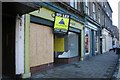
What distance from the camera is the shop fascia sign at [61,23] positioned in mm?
16641

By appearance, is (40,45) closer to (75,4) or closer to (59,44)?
(59,44)

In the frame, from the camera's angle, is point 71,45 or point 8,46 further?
point 71,45

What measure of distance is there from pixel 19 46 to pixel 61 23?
595cm

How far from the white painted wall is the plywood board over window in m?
1.23

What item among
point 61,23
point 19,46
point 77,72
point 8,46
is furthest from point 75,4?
point 8,46

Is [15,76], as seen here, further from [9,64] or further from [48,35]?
[48,35]

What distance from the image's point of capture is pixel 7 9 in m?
10.9

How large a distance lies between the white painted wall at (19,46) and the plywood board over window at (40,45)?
1229mm

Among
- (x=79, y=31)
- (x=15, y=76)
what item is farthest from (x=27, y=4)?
(x=79, y=31)

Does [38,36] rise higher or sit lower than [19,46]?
higher

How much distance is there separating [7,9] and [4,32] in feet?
4.41

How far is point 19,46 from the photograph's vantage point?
12.0 metres

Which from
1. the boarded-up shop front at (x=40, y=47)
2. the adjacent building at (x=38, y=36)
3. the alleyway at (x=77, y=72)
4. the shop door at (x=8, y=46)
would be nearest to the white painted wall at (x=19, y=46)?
the adjacent building at (x=38, y=36)

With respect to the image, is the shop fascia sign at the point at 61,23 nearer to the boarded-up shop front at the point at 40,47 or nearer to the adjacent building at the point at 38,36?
the adjacent building at the point at 38,36
